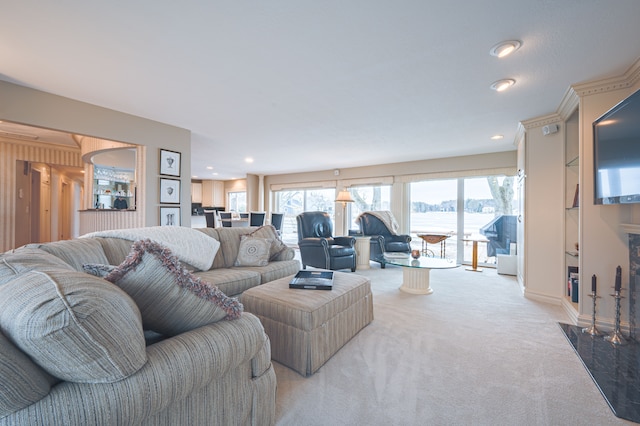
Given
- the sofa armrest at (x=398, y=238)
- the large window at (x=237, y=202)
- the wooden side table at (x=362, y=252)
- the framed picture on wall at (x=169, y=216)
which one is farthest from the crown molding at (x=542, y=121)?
the large window at (x=237, y=202)

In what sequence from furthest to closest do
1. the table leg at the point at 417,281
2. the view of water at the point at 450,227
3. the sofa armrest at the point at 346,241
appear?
the view of water at the point at 450,227 → the sofa armrest at the point at 346,241 → the table leg at the point at 417,281

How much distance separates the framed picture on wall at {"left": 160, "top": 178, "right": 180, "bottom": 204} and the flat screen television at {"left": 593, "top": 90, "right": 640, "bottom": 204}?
4.63 m

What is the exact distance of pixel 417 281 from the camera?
3.40 meters

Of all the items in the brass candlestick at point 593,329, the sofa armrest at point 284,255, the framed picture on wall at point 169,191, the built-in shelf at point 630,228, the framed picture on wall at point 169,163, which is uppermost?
the framed picture on wall at point 169,163

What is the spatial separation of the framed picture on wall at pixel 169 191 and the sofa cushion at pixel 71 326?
317 cm

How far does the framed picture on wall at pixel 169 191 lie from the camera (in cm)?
357

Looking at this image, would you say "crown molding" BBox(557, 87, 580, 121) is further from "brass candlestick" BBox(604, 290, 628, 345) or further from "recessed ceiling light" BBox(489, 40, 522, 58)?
"brass candlestick" BBox(604, 290, 628, 345)

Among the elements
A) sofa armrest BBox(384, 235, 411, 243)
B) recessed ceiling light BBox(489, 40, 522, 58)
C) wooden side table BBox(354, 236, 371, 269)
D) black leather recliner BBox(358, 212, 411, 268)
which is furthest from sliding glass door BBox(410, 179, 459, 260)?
recessed ceiling light BBox(489, 40, 522, 58)

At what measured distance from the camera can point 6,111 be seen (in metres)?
2.46

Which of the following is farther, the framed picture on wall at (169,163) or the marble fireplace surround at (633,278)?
the framed picture on wall at (169,163)

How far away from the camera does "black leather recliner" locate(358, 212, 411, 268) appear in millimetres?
4875

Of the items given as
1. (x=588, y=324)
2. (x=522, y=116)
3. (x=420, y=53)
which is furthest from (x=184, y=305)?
(x=522, y=116)

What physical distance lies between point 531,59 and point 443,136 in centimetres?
204

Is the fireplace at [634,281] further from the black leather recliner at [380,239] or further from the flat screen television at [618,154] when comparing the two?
the black leather recliner at [380,239]
